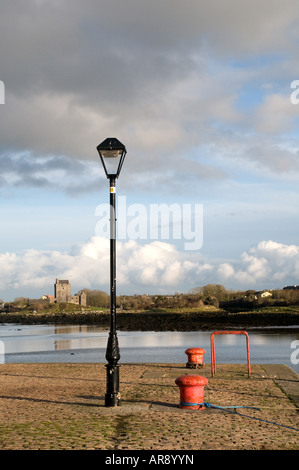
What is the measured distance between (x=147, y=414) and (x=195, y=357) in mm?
7026

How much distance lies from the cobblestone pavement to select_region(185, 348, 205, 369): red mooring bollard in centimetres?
66

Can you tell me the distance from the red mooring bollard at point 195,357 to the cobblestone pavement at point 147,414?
66 centimetres

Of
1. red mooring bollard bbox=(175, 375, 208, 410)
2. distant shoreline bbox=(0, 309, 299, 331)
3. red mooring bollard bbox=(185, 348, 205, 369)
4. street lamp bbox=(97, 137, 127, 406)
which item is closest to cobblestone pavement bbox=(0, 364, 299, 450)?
red mooring bollard bbox=(175, 375, 208, 410)

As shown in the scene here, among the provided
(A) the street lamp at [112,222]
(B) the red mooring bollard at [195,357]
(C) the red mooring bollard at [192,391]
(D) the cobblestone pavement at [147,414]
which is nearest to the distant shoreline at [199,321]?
(B) the red mooring bollard at [195,357]

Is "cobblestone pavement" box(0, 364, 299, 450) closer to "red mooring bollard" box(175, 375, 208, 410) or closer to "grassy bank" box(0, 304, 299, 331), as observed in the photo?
"red mooring bollard" box(175, 375, 208, 410)

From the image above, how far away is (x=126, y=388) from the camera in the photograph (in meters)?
13.3

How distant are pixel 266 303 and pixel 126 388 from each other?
10969 centimetres

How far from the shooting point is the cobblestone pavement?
7.93 meters

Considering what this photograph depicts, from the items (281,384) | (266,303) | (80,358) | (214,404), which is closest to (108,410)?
(214,404)

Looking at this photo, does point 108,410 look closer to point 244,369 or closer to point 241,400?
point 241,400

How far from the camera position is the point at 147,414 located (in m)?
10.1

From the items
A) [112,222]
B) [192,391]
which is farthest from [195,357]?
[112,222]

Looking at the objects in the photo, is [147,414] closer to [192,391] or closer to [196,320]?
[192,391]
